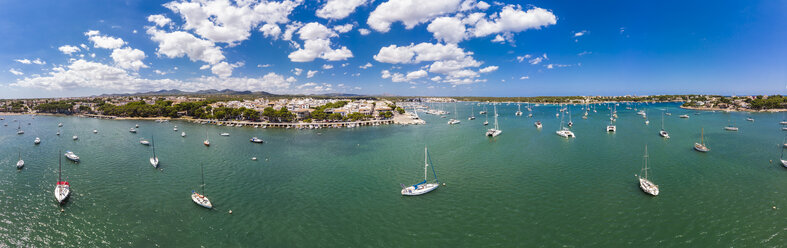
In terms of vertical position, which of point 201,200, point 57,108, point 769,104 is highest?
point 57,108

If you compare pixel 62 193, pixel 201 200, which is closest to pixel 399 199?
pixel 201 200

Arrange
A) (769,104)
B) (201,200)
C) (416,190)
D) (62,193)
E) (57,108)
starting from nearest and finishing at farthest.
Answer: (201,200)
(62,193)
(416,190)
(769,104)
(57,108)

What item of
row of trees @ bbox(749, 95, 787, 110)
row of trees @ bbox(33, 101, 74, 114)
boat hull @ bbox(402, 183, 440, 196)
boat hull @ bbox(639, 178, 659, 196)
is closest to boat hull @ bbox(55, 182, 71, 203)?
boat hull @ bbox(402, 183, 440, 196)

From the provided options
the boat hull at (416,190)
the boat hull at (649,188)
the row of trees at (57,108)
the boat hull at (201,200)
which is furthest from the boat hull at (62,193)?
the row of trees at (57,108)

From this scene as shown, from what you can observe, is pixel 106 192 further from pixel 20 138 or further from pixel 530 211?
pixel 20 138

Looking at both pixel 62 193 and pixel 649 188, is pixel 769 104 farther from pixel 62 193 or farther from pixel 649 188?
pixel 62 193

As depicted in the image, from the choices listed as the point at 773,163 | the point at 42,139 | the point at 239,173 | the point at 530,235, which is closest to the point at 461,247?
the point at 530,235

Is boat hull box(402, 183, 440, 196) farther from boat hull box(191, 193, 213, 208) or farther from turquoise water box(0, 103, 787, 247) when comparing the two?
boat hull box(191, 193, 213, 208)

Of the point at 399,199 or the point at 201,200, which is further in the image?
the point at 399,199
